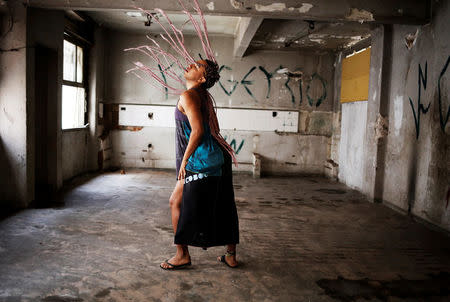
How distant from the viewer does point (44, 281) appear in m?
2.51

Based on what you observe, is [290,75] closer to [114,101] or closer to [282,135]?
[282,135]

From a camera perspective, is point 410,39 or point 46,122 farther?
point 46,122

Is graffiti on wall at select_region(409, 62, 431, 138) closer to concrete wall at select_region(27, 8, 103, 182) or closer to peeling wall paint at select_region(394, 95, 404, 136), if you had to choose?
peeling wall paint at select_region(394, 95, 404, 136)

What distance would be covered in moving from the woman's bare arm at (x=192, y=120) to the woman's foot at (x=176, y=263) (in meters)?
0.76

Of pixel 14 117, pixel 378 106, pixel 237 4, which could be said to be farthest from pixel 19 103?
pixel 378 106

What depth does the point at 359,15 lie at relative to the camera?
4387 millimetres

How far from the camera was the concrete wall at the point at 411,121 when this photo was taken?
4086 mm

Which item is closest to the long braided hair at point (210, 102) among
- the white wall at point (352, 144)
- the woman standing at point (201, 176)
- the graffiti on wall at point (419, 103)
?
the woman standing at point (201, 176)

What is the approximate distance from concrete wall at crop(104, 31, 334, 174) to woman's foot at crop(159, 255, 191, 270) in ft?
16.6

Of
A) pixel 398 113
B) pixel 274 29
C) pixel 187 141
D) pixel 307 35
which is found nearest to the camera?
pixel 187 141

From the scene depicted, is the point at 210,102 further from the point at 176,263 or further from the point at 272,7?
the point at 272,7

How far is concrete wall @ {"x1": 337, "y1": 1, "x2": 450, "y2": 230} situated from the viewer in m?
4.09

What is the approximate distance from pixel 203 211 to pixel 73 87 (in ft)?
15.9

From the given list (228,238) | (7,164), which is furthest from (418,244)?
(7,164)
